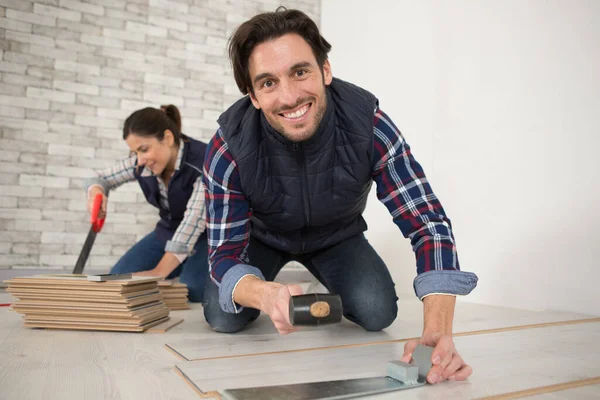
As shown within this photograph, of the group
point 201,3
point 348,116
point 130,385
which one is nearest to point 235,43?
point 348,116

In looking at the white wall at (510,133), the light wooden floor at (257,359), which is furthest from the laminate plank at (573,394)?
the white wall at (510,133)

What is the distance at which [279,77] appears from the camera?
1.38 metres

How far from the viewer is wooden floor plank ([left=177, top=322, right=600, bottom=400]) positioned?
Result: 1.03 metres

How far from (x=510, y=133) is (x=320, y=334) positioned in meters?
1.53

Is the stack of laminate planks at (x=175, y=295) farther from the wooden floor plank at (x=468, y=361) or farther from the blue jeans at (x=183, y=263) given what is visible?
the wooden floor plank at (x=468, y=361)

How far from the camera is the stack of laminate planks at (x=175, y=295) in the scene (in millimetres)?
2227

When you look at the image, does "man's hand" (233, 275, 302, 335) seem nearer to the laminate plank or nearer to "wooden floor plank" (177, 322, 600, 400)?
"wooden floor plank" (177, 322, 600, 400)

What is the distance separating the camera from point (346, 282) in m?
1.85

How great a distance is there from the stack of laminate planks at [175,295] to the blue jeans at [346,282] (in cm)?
46

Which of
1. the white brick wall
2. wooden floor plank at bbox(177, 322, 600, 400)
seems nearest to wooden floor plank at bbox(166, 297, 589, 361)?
wooden floor plank at bbox(177, 322, 600, 400)

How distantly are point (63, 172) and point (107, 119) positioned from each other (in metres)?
0.52

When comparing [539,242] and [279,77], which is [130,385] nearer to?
[279,77]

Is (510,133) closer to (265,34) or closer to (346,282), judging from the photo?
(346,282)

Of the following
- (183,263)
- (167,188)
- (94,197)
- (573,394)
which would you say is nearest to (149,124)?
(167,188)
